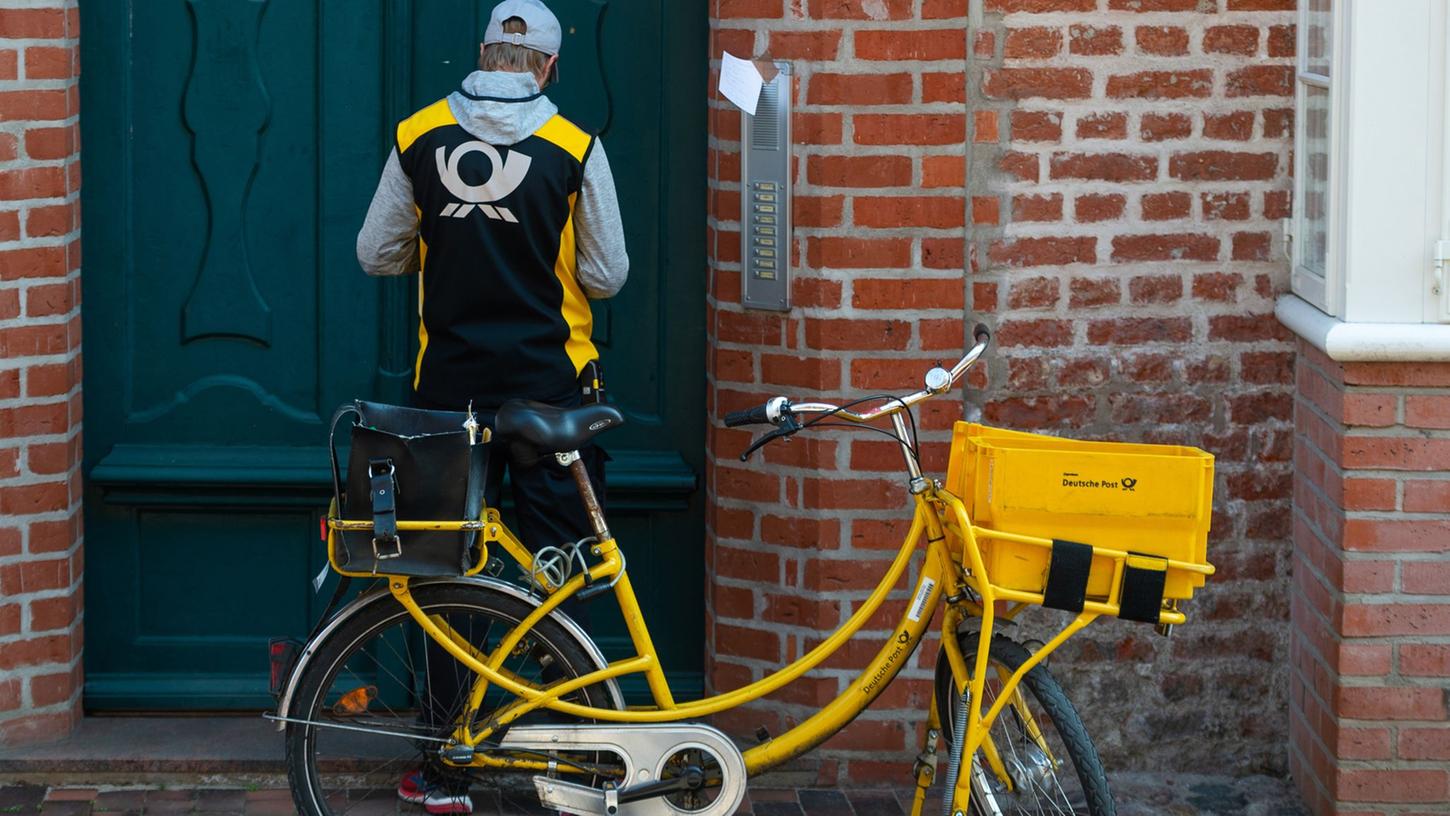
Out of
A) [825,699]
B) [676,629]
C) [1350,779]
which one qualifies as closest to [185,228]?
[676,629]

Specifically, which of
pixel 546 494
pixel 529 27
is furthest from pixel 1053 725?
pixel 529 27

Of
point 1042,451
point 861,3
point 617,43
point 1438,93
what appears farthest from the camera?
point 617,43

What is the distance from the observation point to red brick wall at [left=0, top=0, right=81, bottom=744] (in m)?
4.93

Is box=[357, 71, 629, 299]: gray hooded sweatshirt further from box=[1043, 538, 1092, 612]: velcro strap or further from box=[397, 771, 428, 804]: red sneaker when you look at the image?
box=[1043, 538, 1092, 612]: velcro strap

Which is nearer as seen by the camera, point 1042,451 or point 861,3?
point 1042,451

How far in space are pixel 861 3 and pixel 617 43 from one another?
0.79 meters

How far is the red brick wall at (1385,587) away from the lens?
4.58m

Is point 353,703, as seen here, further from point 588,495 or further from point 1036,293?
point 1036,293

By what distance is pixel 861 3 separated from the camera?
190 inches

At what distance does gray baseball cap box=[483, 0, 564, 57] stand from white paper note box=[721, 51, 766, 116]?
500 millimetres

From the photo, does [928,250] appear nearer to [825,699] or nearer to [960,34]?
[960,34]

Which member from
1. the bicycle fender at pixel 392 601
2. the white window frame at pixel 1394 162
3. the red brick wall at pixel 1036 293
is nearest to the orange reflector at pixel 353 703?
the bicycle fender at pixel 392 601

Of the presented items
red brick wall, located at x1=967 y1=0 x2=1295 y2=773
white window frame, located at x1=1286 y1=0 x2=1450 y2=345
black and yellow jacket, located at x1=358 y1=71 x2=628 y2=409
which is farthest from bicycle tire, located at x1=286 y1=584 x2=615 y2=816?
white window frame, located at x1=1286 y1=0 x2=1450 y2=345

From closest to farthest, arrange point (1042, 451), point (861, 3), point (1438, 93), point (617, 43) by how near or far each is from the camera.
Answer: point (1042, 451) < point (1438, 93) < point (861, 3) < point (617, 43)
